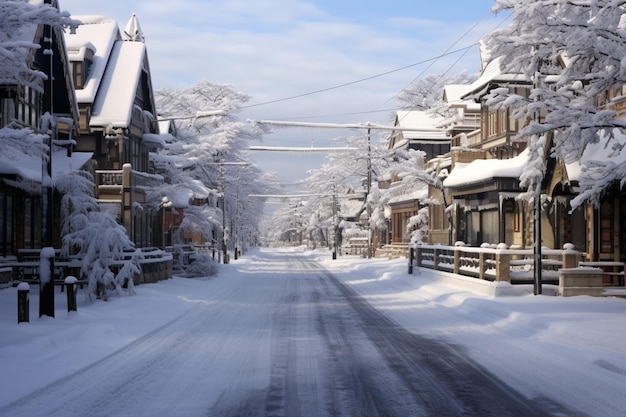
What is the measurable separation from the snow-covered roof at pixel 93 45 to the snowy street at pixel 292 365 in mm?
19179

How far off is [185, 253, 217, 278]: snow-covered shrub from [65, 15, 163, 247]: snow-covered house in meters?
3.16

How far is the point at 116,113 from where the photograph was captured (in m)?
36.2

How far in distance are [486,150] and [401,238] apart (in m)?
24.8

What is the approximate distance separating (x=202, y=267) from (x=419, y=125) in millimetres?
29144

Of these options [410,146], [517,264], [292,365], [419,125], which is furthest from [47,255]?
[419,125]

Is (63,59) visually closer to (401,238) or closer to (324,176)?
(401,238)

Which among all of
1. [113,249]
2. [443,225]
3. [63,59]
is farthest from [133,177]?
[443,225]

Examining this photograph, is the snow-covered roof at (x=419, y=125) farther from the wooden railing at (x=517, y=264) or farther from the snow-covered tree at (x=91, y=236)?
the snow-covered tree at (x=91, y=236)

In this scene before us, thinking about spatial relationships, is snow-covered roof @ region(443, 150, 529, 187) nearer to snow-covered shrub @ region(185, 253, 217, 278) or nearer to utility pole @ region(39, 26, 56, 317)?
snow-covered shrub @ region(185, 253, 217, 278)

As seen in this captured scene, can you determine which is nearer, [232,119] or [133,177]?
[133,177]

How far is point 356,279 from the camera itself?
3566cm

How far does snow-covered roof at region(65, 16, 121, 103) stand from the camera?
120 ft

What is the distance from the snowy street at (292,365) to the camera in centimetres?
850

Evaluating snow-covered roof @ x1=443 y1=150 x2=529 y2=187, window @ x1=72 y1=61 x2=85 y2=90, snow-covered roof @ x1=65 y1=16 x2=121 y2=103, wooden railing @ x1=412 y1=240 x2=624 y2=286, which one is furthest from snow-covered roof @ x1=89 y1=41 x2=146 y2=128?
wooden railing @ x1=412 y1=240 x2=624 y2=286
